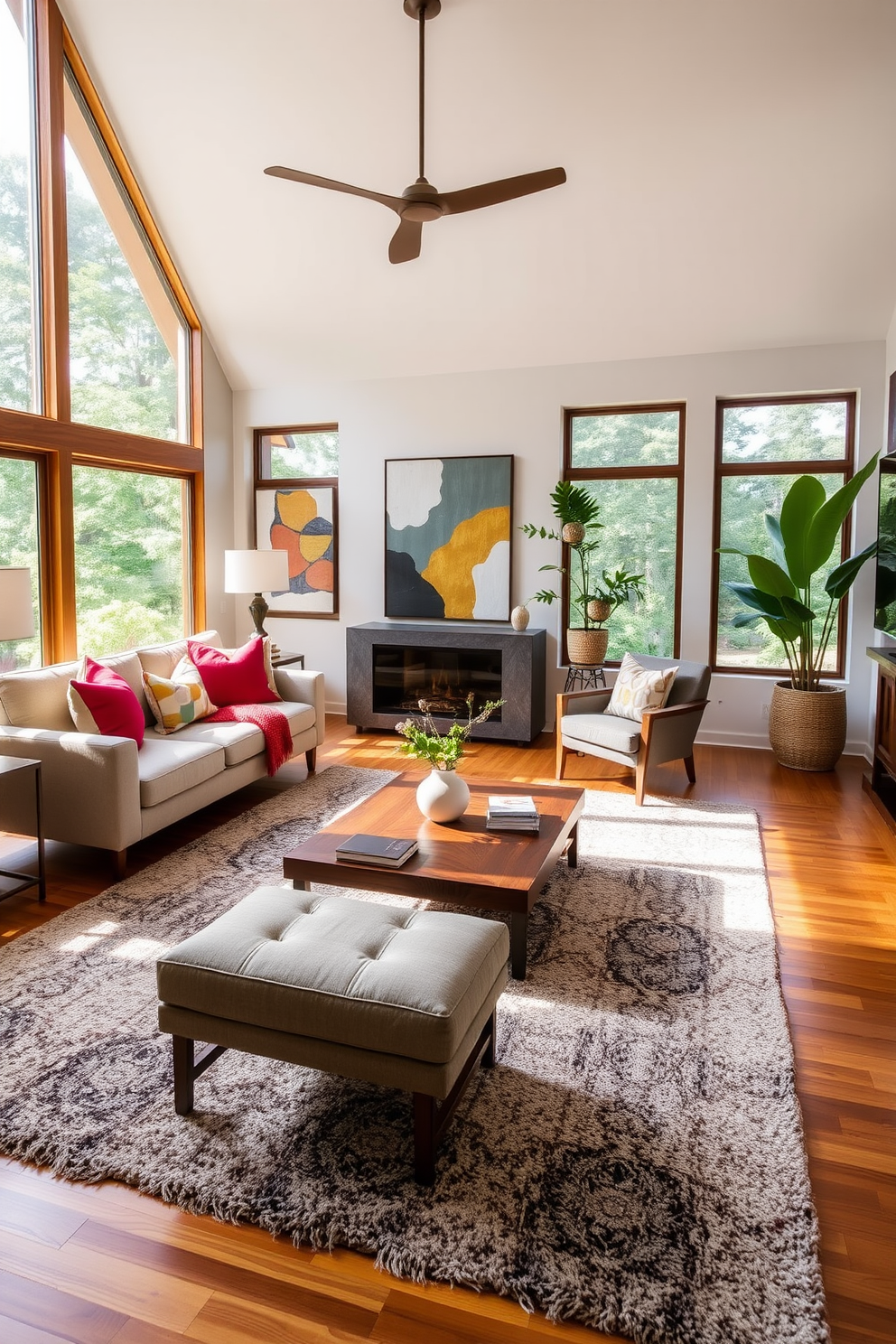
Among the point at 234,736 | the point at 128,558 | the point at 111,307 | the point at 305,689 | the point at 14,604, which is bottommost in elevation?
the point at 234,736

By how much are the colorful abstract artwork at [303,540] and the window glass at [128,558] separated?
2.71 feet

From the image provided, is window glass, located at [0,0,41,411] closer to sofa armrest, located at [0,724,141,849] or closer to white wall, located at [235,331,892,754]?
sofa armrest, located at [0,724,141,849]

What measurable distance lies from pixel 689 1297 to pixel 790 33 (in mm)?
4951

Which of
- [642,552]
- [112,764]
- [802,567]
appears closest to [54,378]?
[112,764]

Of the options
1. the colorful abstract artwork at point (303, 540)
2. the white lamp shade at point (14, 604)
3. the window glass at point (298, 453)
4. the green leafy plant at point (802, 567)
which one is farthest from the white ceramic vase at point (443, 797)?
the window glass at point (298, 453)

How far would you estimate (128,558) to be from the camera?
596 cm

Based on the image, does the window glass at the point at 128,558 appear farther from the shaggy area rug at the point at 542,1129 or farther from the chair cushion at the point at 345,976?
the chair cushion at the point at 345,976

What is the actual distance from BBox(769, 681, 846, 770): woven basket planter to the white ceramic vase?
3.07 meters

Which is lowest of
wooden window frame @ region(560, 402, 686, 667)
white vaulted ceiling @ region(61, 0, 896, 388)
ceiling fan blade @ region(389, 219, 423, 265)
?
wooden window frame @ region(560, 402, 686, 667)

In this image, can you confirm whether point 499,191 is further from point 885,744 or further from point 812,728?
point 812,728

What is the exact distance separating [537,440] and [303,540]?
7.05 ft

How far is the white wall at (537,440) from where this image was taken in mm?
5863

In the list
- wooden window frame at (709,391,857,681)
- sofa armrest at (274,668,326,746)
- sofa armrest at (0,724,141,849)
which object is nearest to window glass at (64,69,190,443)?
sofa armrest at (274,668,326,746)

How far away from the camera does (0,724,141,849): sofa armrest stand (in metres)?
3.61
